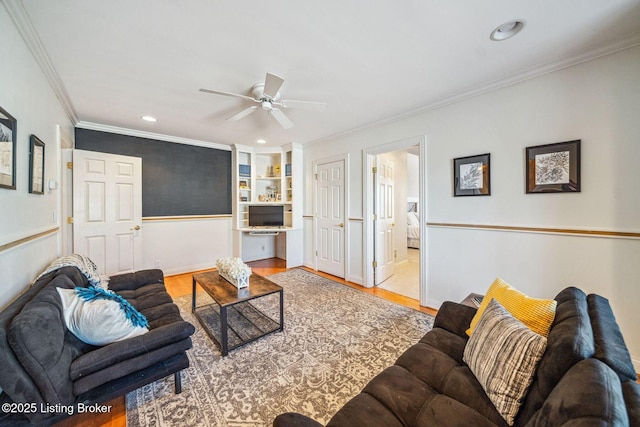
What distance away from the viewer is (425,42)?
5.97 feet

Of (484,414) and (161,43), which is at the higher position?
(161,43)

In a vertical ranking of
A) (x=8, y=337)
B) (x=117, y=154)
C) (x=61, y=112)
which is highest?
(x=61, y=112)

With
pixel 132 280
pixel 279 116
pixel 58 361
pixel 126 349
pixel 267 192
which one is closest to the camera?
pixel 58 361

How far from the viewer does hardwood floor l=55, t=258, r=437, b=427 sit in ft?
4.69

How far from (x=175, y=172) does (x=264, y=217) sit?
1.75 metres

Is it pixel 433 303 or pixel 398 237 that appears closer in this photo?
pixel 433 303

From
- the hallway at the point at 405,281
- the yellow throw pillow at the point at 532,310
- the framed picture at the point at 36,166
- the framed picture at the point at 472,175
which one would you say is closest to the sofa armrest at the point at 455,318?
the yellow throw pillow at the point at 532,310

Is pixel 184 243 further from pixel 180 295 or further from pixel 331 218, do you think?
pixel 331 218

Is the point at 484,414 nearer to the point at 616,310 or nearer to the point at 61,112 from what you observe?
the point at 616,310

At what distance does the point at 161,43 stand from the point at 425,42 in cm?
197

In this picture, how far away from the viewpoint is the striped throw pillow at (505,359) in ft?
Answer: 3.19

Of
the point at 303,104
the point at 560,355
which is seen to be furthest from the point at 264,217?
the point at 560,355

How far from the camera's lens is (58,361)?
115 cm

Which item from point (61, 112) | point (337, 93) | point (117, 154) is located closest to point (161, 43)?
point (337, 93)
